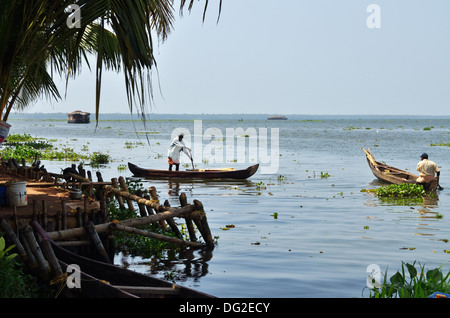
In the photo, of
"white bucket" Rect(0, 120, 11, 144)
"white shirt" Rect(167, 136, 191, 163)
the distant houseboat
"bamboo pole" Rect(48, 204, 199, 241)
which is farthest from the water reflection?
the distant houseboat

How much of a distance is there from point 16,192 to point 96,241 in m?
1.54

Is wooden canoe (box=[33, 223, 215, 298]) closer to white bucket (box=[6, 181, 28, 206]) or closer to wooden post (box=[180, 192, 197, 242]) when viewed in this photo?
white bucket (box=[6, 181, 28, 206])

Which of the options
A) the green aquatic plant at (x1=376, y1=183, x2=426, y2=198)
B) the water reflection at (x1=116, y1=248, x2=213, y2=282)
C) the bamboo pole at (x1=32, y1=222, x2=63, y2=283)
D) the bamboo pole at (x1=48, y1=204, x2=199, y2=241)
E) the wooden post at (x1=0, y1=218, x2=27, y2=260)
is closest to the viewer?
the bamboo pole at (x1=32, y1=222, x2=63, y2=283)

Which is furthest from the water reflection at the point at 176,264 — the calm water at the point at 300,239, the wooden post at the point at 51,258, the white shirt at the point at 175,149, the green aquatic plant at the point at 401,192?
the white shirt at the point at 175,149

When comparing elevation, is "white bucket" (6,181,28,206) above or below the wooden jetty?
above

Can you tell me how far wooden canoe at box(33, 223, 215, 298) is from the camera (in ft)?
22.8

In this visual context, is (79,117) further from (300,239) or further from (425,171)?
(300,239)

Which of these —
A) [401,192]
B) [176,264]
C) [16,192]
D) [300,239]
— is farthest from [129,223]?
[401,192]

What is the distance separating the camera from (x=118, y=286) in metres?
7.23

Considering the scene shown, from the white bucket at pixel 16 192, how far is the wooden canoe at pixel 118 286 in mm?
1627

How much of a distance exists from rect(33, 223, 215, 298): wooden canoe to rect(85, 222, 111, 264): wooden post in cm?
116

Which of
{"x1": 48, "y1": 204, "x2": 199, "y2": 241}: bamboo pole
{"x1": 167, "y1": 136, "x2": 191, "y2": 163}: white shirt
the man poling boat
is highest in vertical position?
{"x1": 167, "y1": 136, "x2": 191, "y2": 163}: white shirt

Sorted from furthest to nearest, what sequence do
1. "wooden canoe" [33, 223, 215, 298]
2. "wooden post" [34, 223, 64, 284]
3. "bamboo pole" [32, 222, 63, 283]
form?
"bamboo pole" [32, 222, 63, 283] → "wooden post" [34, 223, 64, 284] → "wooden canoe" [33, 223, 215, 298]

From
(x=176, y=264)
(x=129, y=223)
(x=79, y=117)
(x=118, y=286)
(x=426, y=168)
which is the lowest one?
→ (x=176, y=264)
